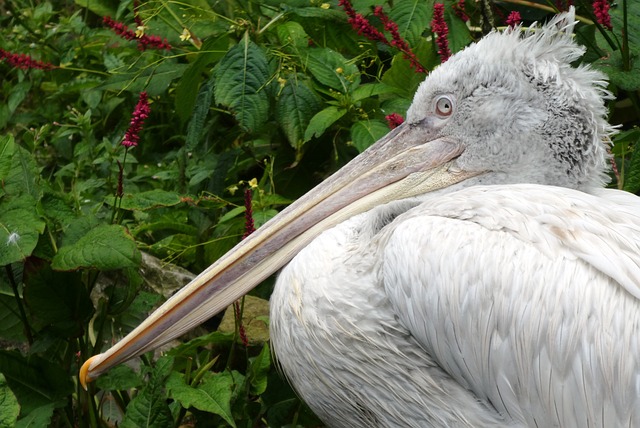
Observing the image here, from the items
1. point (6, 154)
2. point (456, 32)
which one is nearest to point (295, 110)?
point (456, 32)

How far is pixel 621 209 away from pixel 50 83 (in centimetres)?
360

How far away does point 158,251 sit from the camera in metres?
3.75

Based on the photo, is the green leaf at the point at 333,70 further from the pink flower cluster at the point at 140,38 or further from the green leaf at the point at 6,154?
the green leaf at the point at 6,154

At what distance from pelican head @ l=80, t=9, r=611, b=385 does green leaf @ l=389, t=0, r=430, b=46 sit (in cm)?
68

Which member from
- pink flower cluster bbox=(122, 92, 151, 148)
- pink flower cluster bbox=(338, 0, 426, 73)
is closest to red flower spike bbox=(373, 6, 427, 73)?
pink flower cluster bbox=(338, 0, 426, 73)

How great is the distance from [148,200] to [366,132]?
2.72 feet

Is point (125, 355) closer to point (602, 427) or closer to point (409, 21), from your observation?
point (602, 427)

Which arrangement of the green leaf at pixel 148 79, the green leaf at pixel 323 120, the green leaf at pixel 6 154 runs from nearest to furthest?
the green leaf at pixel 6 154
the green leaf at pixel 323 120
the green leaf at pixel 148 79

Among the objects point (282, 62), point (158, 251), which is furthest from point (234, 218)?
point (282, 62)

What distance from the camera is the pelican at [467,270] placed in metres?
2.30

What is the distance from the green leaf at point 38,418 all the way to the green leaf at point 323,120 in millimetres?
A: 1332

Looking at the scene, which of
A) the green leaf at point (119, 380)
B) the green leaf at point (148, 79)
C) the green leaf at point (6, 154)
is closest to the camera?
the green leaf at point (119, 380)

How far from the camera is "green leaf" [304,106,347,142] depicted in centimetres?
358

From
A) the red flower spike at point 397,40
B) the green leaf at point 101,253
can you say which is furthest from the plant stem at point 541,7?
the green leaf at point 101,253
